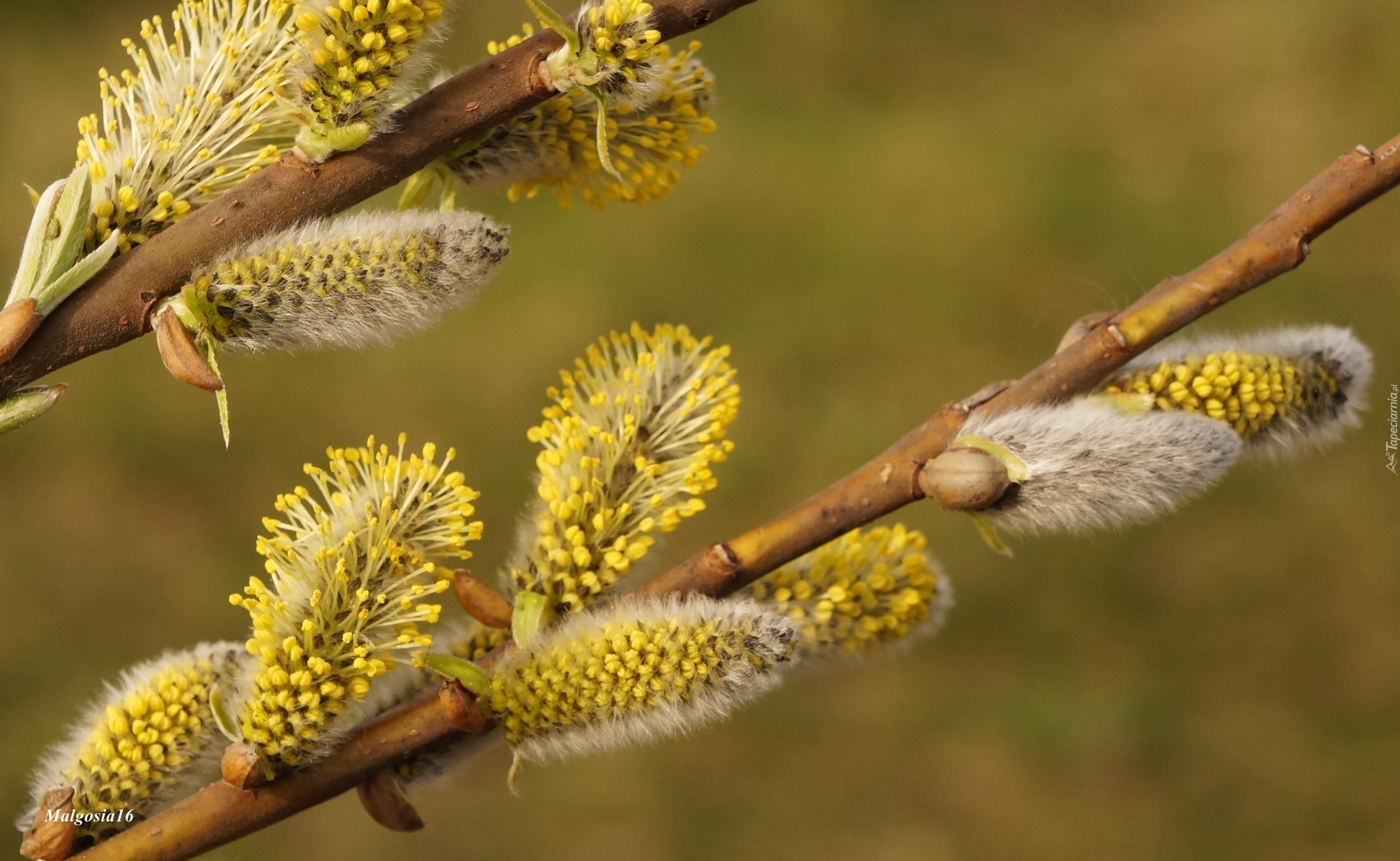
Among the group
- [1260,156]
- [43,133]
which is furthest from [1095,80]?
[43,133]

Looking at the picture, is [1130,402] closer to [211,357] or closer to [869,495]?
[869,495]

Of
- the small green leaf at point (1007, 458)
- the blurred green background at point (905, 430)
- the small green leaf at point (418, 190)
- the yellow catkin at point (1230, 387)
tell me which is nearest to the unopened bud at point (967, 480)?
the small green leaf at point (1007, 458)

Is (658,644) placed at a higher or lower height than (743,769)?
higher

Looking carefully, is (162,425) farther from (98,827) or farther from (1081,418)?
(1081,418)

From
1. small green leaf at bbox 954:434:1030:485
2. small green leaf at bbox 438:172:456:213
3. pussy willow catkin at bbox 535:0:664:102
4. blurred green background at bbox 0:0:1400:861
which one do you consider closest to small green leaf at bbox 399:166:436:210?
small green leaf at bbox 438:172:456:213

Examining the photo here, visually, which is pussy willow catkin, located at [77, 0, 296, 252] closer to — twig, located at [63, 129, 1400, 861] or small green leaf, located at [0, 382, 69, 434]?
small green leaf, located at [0, 382, 69, 434]

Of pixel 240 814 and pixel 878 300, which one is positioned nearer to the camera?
pixel 240 814
